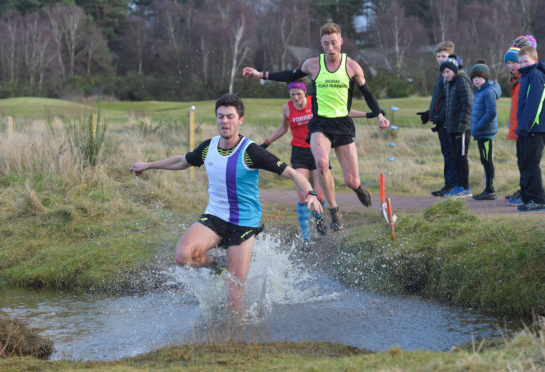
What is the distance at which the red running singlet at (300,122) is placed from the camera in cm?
883

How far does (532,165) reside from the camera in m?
8.64

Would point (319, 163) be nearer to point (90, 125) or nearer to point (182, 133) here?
point (90, 125)

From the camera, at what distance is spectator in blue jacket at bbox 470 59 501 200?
10211 mm

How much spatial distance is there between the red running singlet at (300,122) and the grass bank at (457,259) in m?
1.42

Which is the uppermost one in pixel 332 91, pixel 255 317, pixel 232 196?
pixel 332 91

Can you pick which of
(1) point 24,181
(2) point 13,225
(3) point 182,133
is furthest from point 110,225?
(3) point 182,133

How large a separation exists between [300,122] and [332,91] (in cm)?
98

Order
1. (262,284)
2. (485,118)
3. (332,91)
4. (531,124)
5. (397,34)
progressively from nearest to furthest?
(262,284) → (332,91) → (531,124) → (485,118) → (397,34)

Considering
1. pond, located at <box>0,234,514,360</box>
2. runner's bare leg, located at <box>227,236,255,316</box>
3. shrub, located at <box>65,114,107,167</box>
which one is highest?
shrub, located at <box>65,114,107,167</box>

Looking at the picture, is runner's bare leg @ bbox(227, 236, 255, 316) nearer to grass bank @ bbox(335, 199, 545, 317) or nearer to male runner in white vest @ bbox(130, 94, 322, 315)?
male runner in white vest @ bbox(130, 94, 322, 315)

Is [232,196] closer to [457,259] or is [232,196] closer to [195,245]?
[195,245]

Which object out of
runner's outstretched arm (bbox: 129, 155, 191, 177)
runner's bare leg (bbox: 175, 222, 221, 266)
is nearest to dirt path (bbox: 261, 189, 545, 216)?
runner's bare leg (bbox: 175, 222, 221, 266)

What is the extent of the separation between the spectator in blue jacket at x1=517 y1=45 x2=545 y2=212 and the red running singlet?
268 cm

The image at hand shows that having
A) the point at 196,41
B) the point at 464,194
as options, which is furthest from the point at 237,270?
the point at 196,41
